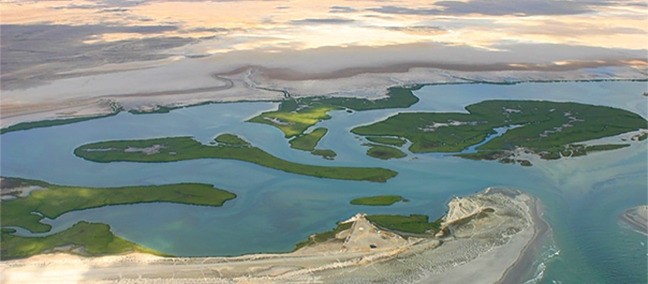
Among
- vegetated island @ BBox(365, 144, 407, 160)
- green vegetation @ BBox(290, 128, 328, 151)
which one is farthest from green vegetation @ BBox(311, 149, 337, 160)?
vegetated island @ BBox(365, 144, 407, 160)

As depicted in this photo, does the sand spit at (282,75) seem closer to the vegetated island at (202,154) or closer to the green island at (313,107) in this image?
the green island at (313,107)

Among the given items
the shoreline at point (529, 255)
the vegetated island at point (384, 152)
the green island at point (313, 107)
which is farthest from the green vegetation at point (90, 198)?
the shoreline at point (529, 255)

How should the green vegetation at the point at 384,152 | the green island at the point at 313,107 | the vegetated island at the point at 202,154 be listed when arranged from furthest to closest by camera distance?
the green island at the point at 313,107
the green vegetation at the point at 384,152
the vegetated island at the point at 202,154

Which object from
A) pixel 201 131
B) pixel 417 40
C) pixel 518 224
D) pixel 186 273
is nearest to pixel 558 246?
pixel 518 224

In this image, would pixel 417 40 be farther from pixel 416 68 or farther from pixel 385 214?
pixel 385 214

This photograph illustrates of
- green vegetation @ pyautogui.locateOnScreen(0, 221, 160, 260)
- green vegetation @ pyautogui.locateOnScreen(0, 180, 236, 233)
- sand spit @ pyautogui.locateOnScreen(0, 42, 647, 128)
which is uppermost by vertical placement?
sand spit @ pyautogui.locateOnScreen(0, 42, 647, 128)

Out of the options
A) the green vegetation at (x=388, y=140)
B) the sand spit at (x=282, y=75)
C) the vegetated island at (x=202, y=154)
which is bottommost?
the vegetated island at (x=202, y=154)

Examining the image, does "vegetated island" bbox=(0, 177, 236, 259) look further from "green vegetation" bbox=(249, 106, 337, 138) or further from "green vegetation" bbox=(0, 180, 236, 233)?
"green vegetation" bbox=(249, 106, 337, 138)
